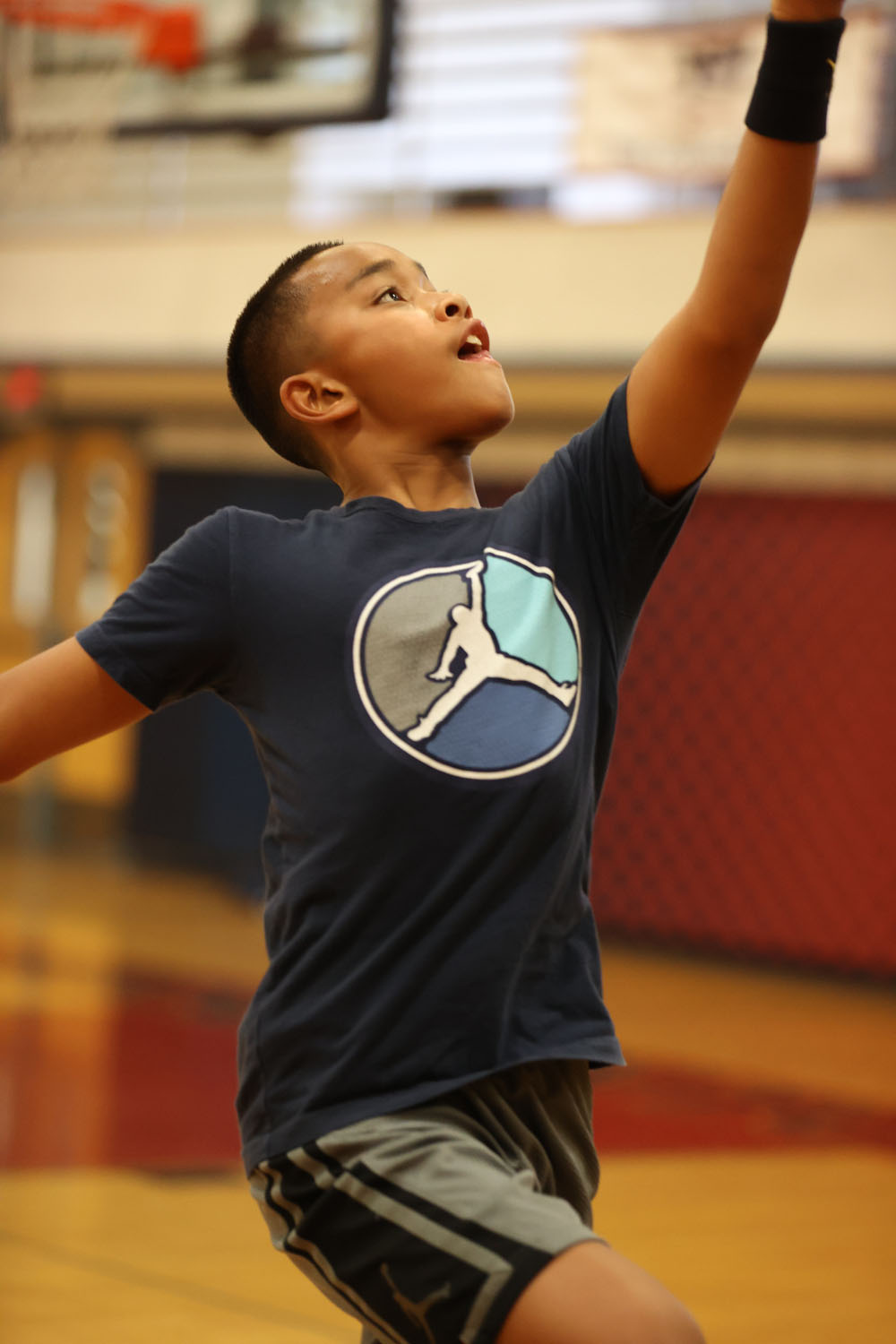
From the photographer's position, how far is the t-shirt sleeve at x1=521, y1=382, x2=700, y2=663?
60.0 inches

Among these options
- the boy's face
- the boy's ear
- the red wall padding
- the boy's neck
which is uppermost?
the boy's face

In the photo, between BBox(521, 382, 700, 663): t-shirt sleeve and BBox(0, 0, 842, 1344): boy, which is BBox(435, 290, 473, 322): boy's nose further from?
BBox(521, 382, 700, 663): t-shirt sleeve

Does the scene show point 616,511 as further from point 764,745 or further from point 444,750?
point 764,745

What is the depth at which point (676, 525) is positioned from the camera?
5.15 ft

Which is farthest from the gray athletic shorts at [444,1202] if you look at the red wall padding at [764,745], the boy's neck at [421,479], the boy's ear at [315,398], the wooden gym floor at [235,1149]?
the red wall padding at [764,745]

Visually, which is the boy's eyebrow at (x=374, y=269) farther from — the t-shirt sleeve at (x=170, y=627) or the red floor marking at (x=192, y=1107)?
the red floor marking at (x=192, y=1107)

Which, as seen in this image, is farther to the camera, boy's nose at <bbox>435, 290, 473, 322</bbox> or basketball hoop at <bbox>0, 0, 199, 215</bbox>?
basketball hoop at <bbox>0, 0, 199, 215</bbox>

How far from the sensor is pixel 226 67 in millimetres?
7098

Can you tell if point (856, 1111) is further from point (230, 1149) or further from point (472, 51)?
point (472, 51)

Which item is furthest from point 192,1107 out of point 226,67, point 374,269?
point 226,67

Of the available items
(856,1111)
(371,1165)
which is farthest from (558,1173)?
(856,1111)

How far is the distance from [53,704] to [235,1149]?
9.92ft

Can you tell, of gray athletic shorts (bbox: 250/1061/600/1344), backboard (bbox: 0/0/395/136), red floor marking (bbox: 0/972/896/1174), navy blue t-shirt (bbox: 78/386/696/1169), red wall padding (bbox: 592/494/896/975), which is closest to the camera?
gray athletic shorts (bbox: 250/1061/600/1344)

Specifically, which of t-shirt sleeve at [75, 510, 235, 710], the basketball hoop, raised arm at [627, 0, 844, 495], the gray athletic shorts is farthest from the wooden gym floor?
the basketball hoop
